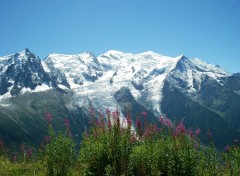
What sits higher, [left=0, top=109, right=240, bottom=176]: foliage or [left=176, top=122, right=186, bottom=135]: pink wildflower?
[left=176, top=122, right=186, bottom=135]: pink wildflower

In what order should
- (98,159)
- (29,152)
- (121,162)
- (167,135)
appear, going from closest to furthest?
1. (121,162)
2. (98,159)
3. (167,135)
4. (29,152)

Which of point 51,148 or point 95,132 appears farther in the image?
point 95,132

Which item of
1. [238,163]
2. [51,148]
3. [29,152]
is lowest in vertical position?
[238,163]

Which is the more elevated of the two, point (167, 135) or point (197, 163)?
point (167, 135)

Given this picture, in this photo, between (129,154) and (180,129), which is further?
(180,129)

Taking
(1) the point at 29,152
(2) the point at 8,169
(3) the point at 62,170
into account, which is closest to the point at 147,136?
(3) the point at 62,170

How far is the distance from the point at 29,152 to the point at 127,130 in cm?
993

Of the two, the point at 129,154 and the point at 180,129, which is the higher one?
the point at 180,129

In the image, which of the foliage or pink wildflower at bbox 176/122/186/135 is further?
pink wildflower at bbox 176/122/186/135

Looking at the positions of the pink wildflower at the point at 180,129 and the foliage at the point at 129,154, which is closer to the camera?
the foliage at the point at 129,154

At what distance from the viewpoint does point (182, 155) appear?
15484 millimetres

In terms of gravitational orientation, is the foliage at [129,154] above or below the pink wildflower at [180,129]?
below

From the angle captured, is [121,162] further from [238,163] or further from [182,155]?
[238,163]

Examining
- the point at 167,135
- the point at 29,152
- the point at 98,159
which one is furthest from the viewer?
the point at 29,152
